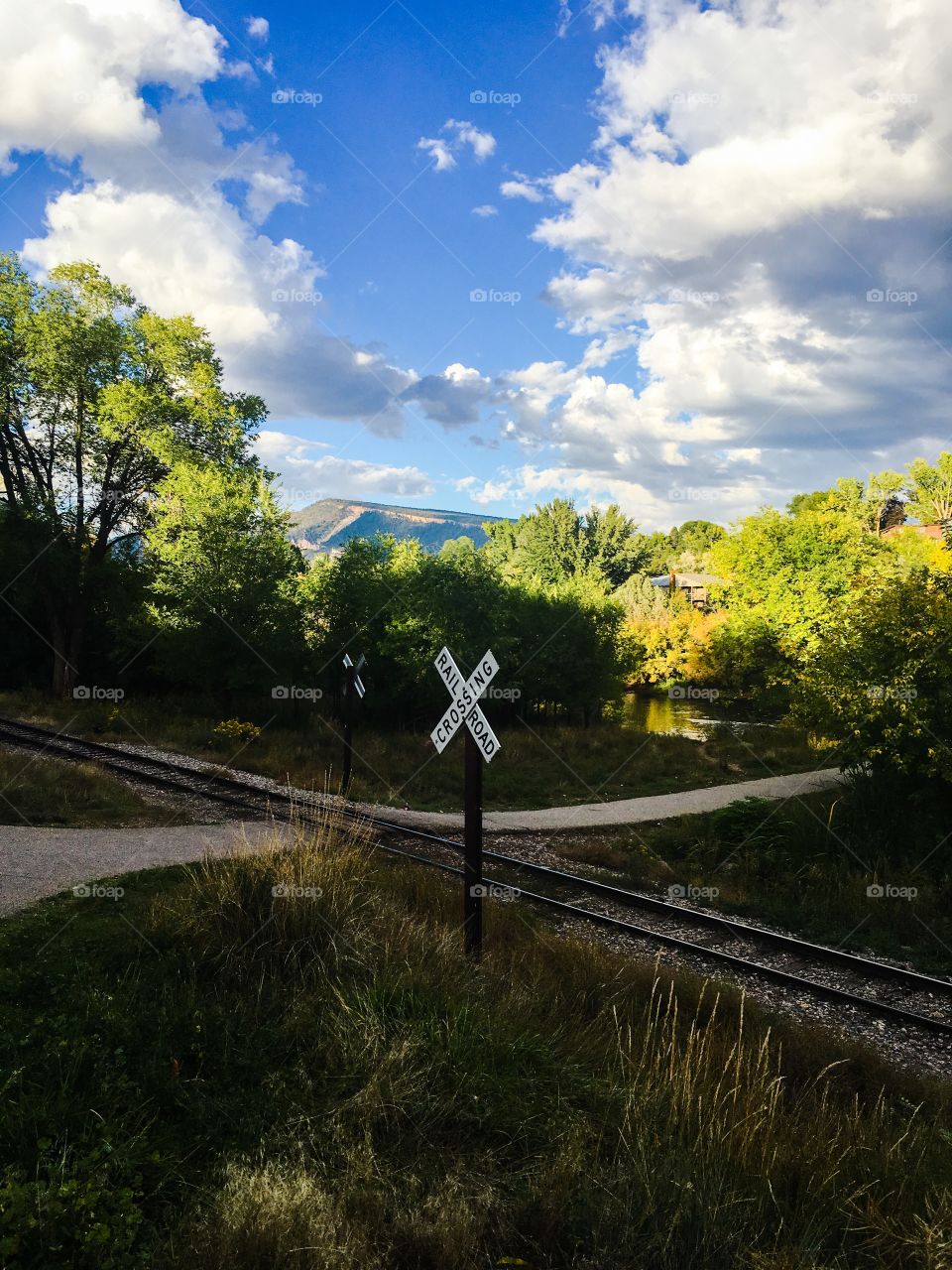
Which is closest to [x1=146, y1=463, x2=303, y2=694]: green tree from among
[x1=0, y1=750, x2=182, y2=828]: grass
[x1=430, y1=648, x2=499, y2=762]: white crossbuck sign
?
[x1=0, y1=750, x2=182, y2=828]: grass

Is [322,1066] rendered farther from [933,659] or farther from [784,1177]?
[933,659]

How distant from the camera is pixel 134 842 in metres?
10.2

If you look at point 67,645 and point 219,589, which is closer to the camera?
point 219,589

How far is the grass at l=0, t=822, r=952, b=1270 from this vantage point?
316 centimetres

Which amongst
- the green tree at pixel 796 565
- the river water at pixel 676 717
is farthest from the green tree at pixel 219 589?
the green tree at pixel 796 565

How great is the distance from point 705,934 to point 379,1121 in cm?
646

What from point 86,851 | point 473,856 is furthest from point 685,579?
point 473,856

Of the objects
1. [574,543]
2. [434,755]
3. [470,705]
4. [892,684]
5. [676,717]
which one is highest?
[574,543]

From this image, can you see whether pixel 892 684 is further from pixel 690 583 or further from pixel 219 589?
pixel 690 583

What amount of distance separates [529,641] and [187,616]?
46.4ft

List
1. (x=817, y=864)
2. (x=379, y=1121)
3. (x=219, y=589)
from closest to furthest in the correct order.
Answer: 1. (x=379, y=1121)
2. (x=817, y=864)
3. (x=219, y=589)

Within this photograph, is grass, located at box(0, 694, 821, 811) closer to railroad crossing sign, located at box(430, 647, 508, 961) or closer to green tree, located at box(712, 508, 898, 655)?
green tree, located at box(712, 508, 898, 655)

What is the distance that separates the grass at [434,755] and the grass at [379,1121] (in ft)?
33.8

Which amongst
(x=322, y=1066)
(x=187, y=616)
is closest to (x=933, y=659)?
(x=322, y=1066)
